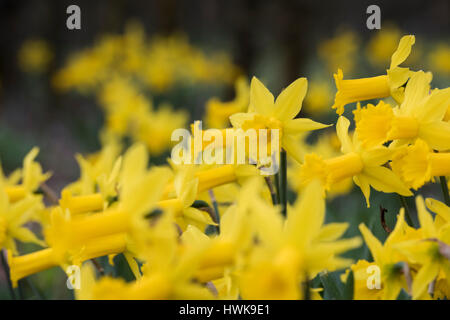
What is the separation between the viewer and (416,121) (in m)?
1.08

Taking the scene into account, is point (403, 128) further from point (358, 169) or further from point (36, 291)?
point (36, 291)

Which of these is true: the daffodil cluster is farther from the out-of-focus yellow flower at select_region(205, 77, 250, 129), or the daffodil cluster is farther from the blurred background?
the blurred background

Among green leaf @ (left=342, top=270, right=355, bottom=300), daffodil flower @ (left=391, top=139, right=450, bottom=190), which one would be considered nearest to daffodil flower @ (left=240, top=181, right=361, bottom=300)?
green leaf @ (left=342, top=270, right=355, bottom=300)

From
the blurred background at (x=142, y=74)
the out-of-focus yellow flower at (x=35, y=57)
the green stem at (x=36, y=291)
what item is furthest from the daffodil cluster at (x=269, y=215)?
the out-of-focus yellow flower at (x=35, y=57)

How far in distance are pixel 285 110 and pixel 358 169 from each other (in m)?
0.21

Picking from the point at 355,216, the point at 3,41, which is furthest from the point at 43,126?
the point at 355,216

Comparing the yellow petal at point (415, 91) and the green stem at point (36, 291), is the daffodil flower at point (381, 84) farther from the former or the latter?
the green stem at point (36, 291)

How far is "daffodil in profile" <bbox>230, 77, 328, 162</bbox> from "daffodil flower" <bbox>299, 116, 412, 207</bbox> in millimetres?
89

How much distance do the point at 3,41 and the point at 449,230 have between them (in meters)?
7.93

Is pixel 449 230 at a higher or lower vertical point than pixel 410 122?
lower

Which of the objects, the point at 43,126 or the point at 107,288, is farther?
the point at 43,126

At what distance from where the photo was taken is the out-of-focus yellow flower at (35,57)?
26.8ft

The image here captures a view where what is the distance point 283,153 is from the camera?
1.20 metres

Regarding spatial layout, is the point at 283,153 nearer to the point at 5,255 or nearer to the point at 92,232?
the point at 92,232
